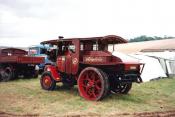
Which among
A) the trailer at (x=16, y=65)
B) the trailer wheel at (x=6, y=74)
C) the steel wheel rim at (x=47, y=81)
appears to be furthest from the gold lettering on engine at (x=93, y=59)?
the trailer wheel at (x=6, y=74)

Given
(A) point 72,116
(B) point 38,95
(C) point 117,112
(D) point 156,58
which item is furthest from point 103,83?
(D) point 156,58

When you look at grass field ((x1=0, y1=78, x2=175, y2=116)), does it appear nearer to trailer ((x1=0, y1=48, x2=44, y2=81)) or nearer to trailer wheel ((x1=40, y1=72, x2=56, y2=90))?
trailer wheel ((x1=40, y1=72, x2=56, y2=90))

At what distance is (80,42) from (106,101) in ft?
7.91

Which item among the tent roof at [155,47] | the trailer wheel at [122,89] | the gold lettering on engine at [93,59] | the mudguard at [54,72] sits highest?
the tent roof at [155,47]

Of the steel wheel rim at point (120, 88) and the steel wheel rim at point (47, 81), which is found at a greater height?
the steel wheel rim at point (47, 81)

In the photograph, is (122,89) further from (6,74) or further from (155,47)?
(155,47)

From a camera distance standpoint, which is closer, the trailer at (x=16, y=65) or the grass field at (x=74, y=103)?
the grass field at (x=74, y=103)

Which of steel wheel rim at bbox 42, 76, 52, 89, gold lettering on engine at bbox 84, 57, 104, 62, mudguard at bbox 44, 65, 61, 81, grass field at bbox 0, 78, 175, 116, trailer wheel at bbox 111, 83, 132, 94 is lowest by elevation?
grass field at bbox 0, 78, 175, 116

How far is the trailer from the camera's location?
590 inches

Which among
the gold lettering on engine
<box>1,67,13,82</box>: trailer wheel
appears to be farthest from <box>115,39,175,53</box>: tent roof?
the gold lettering on engine

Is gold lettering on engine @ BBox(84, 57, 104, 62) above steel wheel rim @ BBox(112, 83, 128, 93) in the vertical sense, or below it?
above

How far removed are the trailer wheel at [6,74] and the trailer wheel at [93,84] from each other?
22.2ft

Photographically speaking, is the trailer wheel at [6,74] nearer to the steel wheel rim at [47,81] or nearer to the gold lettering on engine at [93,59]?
the steel wheel rim at [47,81]

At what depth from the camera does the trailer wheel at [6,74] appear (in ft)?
49.6
